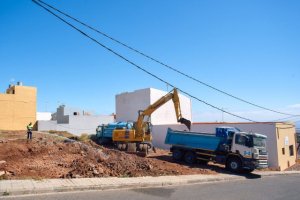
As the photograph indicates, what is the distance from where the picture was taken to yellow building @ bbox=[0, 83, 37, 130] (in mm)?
43094

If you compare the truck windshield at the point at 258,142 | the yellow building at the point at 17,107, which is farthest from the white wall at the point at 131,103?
the truck windshield at the point at 258,142

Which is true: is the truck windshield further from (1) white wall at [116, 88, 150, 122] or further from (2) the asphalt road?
(1) white wall at [116, 88, 150, 122]

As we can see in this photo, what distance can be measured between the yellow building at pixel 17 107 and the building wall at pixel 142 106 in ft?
44.4

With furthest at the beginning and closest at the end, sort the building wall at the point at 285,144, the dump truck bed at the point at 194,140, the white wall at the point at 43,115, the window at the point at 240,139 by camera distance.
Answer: the white wall at the point at 43,115, the building wall at the point at 285,144, the dump truck bed at the point at 194,140, the window at the point at 240,139

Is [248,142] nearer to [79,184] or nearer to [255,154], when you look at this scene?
[255,154]

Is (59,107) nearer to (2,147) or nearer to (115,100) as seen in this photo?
(115,100)

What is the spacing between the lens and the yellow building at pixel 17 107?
43.1m

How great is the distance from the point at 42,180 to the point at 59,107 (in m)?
52.9

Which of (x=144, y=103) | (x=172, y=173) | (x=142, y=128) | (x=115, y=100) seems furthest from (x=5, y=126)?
(x=172, y=173)

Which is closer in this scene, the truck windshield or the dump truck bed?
the truck windshield

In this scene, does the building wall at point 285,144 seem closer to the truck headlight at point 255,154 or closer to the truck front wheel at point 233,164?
the truck headlight at point 255,154

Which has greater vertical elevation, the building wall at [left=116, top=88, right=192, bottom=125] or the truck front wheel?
the building wall at [left=116, top=88, right=192, bottom=125]

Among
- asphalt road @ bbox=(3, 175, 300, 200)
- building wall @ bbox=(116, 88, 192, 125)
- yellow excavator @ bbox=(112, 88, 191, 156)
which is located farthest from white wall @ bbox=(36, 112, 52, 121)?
asphalt road @ bbox=(3, 175, 300, 200)

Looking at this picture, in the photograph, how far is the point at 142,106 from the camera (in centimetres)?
4362
